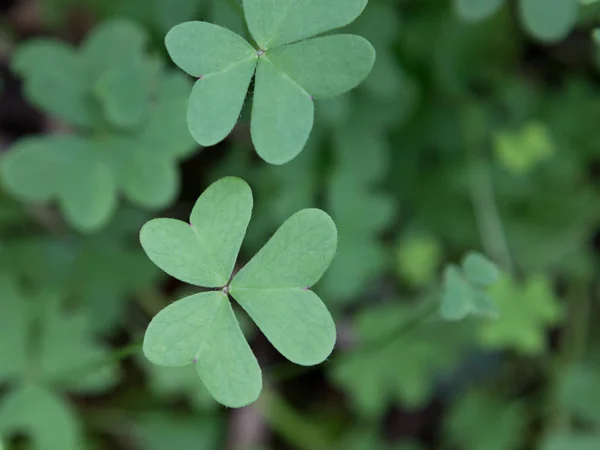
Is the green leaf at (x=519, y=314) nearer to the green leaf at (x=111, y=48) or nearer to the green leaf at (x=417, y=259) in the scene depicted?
the green leaf at (x=417, y=259)

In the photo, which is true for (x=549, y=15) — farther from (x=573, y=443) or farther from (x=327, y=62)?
(x=573, y=443)

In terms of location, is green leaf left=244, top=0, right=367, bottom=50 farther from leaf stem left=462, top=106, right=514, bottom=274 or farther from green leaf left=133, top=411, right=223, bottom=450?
green leaf left=133, top=411, right=223, bottom=450

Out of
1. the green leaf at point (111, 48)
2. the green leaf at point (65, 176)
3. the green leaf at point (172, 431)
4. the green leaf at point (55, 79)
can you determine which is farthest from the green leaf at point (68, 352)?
the green leaf at point (111, 48)

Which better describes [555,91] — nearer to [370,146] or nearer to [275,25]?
[370,146]

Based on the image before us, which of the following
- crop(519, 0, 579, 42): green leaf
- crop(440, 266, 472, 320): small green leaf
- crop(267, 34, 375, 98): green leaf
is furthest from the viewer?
crop(519, 0, 579, 42): green leaf

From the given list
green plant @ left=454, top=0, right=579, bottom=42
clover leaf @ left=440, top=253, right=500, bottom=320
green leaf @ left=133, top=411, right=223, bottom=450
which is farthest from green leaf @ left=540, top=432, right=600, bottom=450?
green plant @ left=454, top=0, right=579, bottom=42

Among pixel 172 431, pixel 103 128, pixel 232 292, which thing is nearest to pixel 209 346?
pixel 232 292
